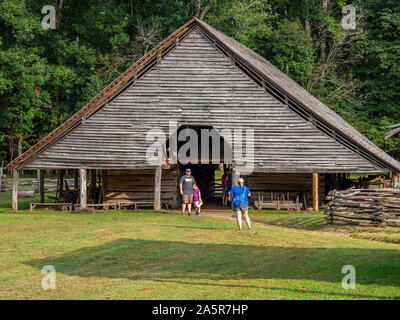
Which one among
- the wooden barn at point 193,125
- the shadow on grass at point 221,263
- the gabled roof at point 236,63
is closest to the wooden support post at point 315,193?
the wooden barn at point 193,125

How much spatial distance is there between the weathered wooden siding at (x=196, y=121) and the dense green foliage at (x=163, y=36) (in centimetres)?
1222

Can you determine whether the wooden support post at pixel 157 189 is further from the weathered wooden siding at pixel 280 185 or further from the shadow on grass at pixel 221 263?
the shadow on grass at pixel 221 263

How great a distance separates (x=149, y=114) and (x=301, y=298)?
1885 centimetres

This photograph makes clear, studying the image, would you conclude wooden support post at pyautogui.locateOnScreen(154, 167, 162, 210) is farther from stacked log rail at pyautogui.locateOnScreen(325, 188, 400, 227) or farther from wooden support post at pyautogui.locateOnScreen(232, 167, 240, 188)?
stacked log rail at pyautogui.locateOnScreen(325, 188, 400, 227)

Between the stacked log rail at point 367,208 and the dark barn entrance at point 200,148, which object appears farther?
the dark barn entrance at point 200,148

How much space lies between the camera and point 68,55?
149 feet

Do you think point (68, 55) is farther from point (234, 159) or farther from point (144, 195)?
point (234, 159)

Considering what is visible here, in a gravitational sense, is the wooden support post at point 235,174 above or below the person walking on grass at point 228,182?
above

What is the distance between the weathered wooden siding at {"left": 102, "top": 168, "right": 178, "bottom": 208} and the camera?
30.0 m

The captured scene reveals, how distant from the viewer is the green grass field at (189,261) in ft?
38.0

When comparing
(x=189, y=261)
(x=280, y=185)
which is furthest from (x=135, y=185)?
(x=189, y=261)

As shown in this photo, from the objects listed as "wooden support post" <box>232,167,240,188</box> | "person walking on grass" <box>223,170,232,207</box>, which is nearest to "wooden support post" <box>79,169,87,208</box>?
"wooden support post" <box>232,167,240,188</box>

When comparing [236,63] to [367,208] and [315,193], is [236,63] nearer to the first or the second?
[315,193]

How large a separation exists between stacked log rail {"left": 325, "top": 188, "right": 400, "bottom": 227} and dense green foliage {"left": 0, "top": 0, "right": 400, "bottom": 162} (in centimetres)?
2429
